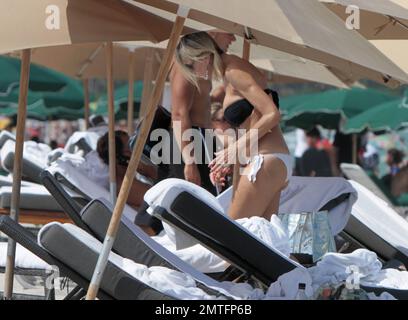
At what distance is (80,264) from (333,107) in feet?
48.4

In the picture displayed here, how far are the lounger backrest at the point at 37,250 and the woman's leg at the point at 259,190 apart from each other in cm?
119

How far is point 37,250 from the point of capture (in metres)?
4.80

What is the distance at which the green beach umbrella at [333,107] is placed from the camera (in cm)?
1908

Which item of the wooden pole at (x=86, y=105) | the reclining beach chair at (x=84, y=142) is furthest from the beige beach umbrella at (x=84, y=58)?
the reclining beach chair at (x=84, y=142)

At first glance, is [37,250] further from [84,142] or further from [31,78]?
[31,78]

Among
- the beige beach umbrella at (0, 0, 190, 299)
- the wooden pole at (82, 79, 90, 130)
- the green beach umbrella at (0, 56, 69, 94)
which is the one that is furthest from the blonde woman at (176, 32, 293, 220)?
the green beach umbrella at (0, 56, 69, 94)

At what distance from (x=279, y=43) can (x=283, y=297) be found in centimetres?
205

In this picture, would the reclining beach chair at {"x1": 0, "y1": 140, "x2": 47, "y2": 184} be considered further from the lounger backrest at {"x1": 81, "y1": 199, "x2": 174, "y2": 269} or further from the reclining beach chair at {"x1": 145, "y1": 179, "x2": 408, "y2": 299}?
the reclining beach chair at {"x1": 145, "y1": 179, "x2": 408, "y2": 299}

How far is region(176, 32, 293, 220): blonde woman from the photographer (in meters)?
5.62

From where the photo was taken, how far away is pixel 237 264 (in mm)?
5219


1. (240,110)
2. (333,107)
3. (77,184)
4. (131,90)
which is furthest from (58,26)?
(333,107)

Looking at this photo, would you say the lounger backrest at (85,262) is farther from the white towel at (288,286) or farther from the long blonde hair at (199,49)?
the long blonde hair at (199,49)
